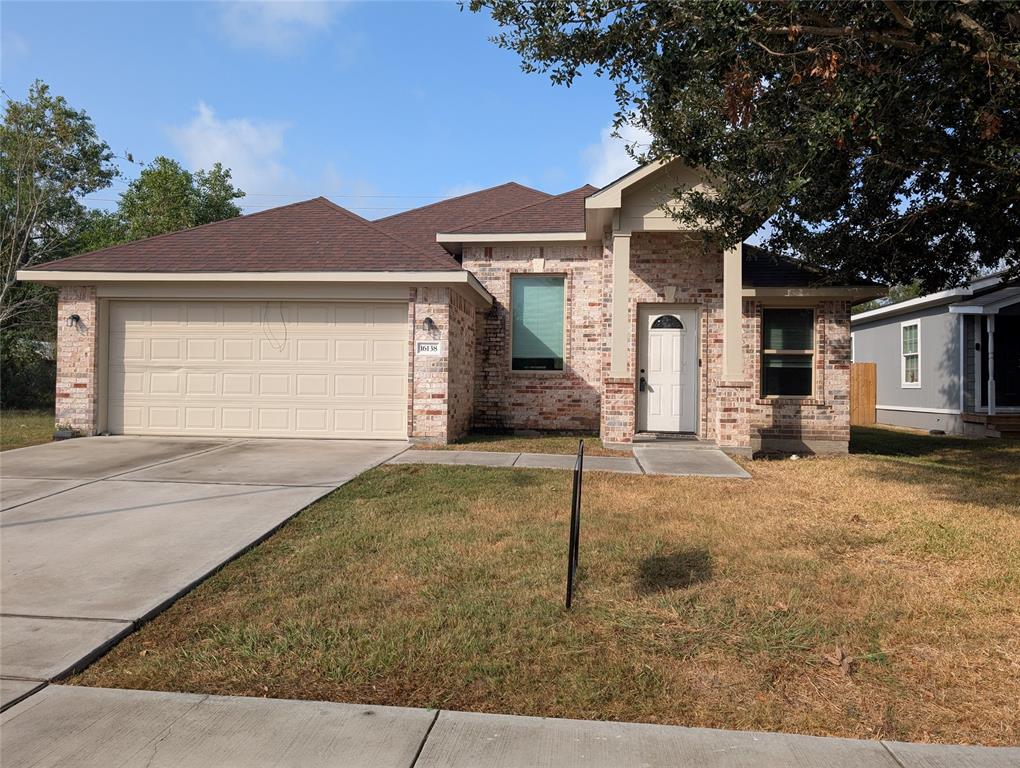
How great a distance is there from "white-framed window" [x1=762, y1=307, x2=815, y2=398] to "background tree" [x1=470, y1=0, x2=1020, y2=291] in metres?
2.67

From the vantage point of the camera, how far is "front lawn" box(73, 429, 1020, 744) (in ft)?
10.3

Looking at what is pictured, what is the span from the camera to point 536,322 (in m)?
13.4

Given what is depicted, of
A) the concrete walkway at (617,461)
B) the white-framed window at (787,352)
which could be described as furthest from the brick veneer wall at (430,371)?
the white-framed window at (787,352)

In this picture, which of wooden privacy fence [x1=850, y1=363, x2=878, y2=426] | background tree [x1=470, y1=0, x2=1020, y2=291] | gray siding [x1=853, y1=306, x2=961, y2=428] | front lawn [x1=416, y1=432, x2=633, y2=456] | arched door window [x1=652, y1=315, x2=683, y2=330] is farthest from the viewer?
wooden privacy fence [x1=850, y1=363, x2=878, y2=426]

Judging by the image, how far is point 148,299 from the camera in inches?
451

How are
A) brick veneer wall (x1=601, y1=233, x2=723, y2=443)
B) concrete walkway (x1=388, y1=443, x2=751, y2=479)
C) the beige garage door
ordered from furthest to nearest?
brick veneer wall (x1=601, y1=233, x2=723, y2=443) < the beige garage door < concrete walkway (x1=388, y1=443, x2=751, y2=479)

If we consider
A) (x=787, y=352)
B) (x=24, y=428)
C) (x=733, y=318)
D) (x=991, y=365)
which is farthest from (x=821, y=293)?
(x=24, y=428)

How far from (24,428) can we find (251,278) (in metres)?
7.19

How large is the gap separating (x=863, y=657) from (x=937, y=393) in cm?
1703

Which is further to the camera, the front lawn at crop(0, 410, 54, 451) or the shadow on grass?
the front lawn at crop(0, 410, 54, 451)

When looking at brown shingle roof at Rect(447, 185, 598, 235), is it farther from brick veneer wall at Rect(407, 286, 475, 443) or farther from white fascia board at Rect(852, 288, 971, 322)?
white fascia board at Rect(852, 288, 971, 322)

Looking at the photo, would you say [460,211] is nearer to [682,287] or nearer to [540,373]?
[540,373]

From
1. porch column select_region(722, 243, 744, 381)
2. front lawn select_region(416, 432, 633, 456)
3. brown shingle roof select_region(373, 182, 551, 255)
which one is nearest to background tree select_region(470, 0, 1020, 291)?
porch column select_region(722, 243, 744, 381)

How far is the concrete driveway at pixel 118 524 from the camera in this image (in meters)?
3.78
